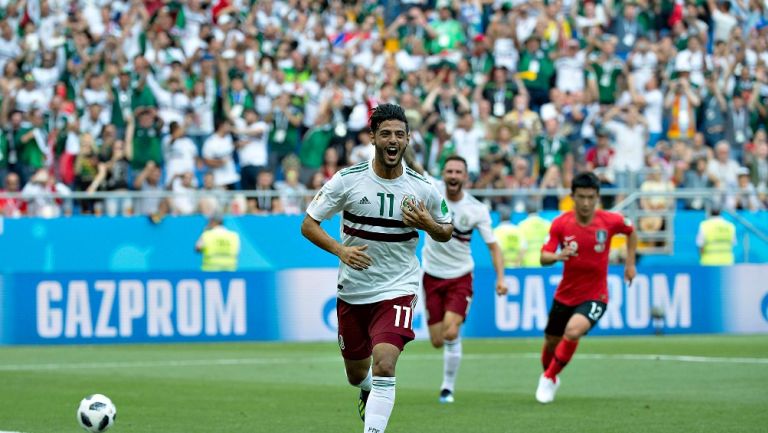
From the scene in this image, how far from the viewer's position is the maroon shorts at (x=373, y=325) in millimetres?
9383

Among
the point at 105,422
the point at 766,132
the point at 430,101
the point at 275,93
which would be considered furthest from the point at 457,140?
the point at 105,422

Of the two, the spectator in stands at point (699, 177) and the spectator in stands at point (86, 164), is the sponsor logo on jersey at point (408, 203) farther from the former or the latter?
the spectator in stands at point (699, 177)

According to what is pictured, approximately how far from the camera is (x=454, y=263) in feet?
47.2

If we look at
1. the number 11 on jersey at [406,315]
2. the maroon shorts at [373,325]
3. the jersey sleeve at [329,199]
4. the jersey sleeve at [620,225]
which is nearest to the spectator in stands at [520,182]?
the jersey sleeve at [620,225]

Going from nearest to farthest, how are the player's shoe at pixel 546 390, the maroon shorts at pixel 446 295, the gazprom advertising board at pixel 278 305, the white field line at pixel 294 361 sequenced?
the player's shoe at pixel 546 390 → the maroon shorts at pixel 446 295 → the white field line at pixel 294 361 → the gazprom advertising board at pixel 278 305

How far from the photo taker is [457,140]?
25.0 metres

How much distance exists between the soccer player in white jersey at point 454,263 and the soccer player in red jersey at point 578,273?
0.74m

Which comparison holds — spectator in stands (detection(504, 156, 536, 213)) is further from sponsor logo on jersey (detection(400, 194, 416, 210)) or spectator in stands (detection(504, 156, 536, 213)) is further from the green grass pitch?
sponsor logo on jersey (detection(400, 194, 416, 210))

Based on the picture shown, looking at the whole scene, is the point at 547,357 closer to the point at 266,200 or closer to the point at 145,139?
the point at 266,200

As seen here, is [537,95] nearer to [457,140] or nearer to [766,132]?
[457,140]

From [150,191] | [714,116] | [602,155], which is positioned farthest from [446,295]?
[714,116]

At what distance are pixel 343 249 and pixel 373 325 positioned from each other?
77 centimetres

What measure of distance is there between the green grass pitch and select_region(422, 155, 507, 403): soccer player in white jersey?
0.82 m

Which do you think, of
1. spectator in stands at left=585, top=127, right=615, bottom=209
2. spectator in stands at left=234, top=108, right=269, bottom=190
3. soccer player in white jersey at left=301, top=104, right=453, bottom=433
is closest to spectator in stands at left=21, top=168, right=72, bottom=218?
spectator in stands at left=234, top=108, right=269, bottom=190
